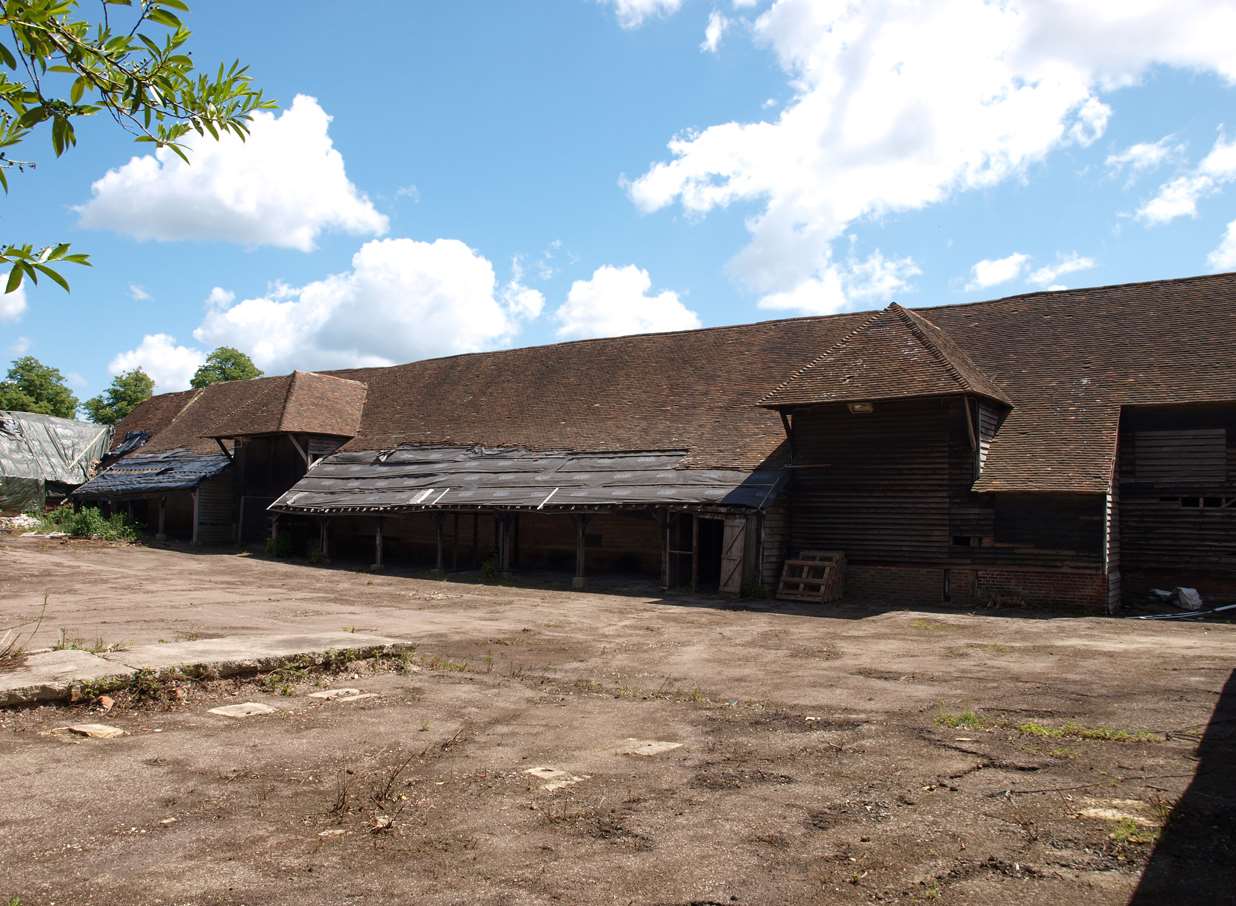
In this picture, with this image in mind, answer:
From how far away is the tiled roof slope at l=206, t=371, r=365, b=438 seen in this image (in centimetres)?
3016

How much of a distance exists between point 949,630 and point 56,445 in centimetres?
3768

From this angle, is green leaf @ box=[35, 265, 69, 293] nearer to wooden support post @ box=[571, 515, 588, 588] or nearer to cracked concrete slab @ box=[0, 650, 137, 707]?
cracked concrete slab @ box=[0, 650, 137, 707]

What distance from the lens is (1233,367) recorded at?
18422 mm

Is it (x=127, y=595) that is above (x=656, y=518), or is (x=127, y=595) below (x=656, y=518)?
below

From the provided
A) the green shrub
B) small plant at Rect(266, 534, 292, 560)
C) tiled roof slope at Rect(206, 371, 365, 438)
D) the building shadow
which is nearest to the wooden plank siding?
the building shadow

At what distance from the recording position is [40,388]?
204 ft

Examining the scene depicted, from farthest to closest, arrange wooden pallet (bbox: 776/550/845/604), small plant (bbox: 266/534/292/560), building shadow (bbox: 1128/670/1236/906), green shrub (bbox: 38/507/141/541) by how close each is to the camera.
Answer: green shrub (bbox: 38/507/141/541), small plant (bbox: 266/534/292/560), wooden pallet (bbox: 776/550/845/604), building shadow (bbox: 1128/670/1236/906)

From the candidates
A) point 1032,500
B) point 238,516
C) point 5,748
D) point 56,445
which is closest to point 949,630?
point 1032,500

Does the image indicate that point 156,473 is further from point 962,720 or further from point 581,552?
point 962,720

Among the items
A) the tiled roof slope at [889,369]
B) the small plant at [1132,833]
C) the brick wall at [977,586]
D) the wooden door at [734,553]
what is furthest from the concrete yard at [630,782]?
the tiled roof slope at [889,369]

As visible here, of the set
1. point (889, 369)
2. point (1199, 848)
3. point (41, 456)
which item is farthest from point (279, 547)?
point (1199, 848)

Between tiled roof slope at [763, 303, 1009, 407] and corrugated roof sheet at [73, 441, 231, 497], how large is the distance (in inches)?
833

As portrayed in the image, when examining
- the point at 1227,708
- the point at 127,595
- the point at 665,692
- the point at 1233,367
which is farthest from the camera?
the point at 1233,367

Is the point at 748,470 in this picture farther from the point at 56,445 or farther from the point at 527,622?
the point at 56,445
